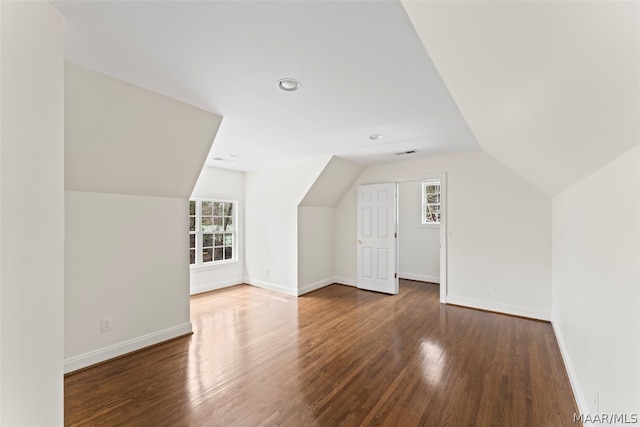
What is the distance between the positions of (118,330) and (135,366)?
44 cm

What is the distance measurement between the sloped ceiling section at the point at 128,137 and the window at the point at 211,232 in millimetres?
2035

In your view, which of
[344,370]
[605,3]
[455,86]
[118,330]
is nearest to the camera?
[605,3]

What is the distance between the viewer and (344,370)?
2.43 metres

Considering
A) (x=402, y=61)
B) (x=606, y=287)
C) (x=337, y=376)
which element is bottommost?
(x=337, y=376)

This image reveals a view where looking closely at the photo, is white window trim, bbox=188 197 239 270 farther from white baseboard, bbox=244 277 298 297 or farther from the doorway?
the doorway

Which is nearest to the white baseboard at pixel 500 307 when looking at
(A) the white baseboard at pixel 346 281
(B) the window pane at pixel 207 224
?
(A) the white baseboard at pixel 346 281

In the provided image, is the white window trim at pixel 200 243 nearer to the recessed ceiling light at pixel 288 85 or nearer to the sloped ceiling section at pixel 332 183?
the sloped ceiling section at pixel 332 183

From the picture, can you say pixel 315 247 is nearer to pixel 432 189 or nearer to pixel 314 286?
pixel 314 286

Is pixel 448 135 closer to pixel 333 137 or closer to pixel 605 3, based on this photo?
pixel 333 137

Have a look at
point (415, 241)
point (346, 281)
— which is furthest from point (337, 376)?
point (415, 241)

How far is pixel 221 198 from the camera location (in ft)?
17.4

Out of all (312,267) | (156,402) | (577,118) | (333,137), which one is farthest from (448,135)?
(156,402)

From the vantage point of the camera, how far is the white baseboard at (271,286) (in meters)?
4.87

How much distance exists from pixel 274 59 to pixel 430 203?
16.8ft
